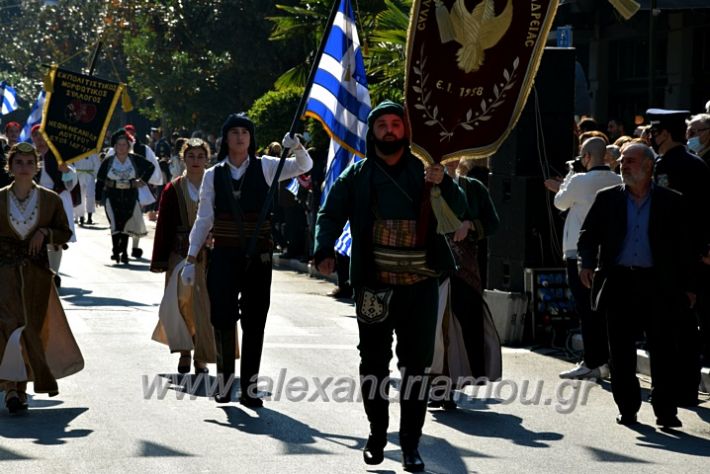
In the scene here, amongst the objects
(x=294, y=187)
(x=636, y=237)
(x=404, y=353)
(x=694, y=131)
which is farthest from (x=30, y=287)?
(x=294, y=187)

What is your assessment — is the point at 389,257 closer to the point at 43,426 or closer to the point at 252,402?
the point at 252,402

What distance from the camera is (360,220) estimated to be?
26.3ft

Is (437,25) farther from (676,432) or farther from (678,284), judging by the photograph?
(676,432)

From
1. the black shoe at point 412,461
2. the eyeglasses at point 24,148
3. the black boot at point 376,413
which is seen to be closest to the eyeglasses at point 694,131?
the black boot at point 376,413

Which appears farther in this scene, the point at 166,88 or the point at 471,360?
the point at 166,88

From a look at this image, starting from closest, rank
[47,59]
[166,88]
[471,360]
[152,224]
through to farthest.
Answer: [471,360] < [152,224] < [166,88] < [47,59]

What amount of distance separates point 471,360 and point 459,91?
2293 mm

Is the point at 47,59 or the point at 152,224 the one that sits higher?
the point at 47,59

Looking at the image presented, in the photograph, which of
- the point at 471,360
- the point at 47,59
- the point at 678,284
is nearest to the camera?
the point at 678,284

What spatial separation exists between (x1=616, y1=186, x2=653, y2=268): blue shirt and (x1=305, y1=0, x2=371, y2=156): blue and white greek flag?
2.82 m

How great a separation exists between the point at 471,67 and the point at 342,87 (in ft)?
10.3

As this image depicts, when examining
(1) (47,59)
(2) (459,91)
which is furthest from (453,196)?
(1) (47,59)

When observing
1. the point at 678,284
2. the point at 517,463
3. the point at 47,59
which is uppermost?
the point at 47,59

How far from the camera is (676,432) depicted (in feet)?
29.9
